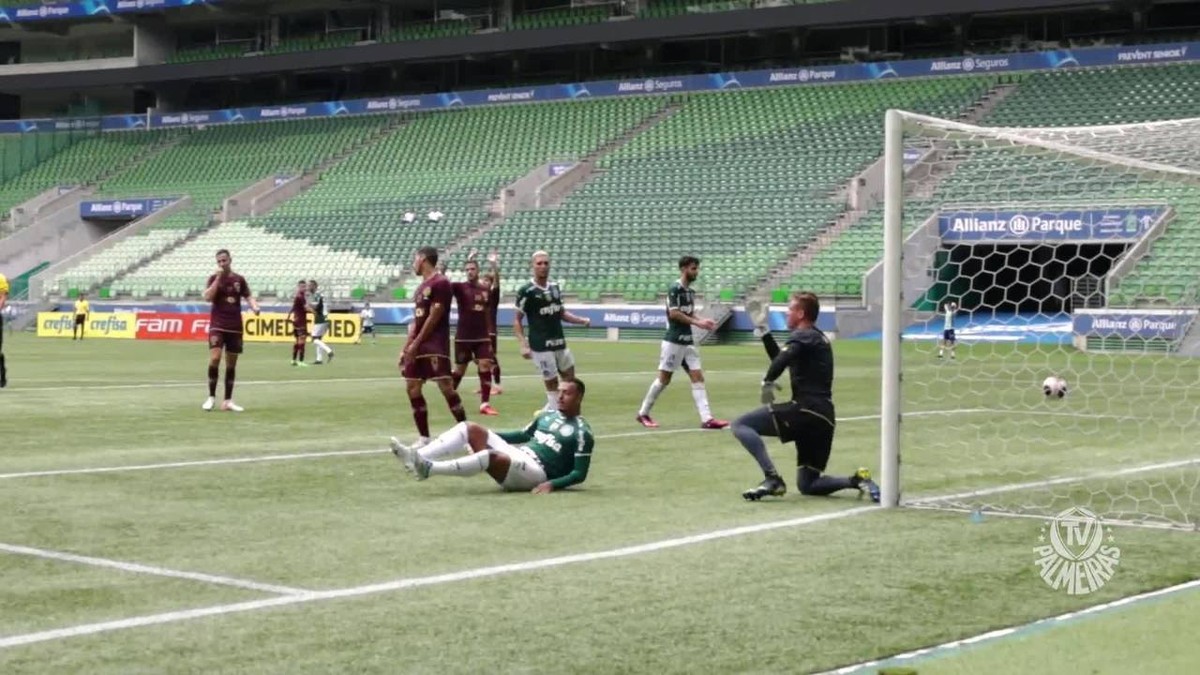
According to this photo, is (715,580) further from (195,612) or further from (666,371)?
(666,371)

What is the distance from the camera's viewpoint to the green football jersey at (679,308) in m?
18.5

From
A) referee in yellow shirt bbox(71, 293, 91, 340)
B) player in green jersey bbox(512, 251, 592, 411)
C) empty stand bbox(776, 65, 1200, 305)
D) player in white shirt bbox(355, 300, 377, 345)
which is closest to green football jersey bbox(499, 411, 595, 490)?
player in green jersey bbox(512, 251, 592, 411)

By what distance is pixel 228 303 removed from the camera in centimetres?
1998

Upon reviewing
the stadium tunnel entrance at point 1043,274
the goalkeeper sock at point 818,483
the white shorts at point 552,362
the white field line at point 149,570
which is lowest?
the white field line at point 149,570

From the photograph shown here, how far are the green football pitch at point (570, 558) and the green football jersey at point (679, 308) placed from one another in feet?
3.95

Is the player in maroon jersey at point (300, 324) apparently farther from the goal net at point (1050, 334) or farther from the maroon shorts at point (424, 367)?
the maroon shorts at point (424, 367)

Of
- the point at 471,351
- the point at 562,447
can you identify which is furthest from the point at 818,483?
the point at 471,351

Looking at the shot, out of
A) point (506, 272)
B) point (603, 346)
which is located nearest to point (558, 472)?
point (603, 346)

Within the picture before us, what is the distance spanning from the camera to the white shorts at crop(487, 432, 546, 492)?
11773mm

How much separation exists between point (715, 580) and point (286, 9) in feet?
217

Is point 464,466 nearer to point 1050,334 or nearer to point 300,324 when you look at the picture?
point 1050,334

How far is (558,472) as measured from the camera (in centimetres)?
1200

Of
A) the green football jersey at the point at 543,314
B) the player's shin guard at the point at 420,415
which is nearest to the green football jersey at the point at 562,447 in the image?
the player's shin guard at the point at 420,415

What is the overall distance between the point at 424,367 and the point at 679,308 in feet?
14.3
